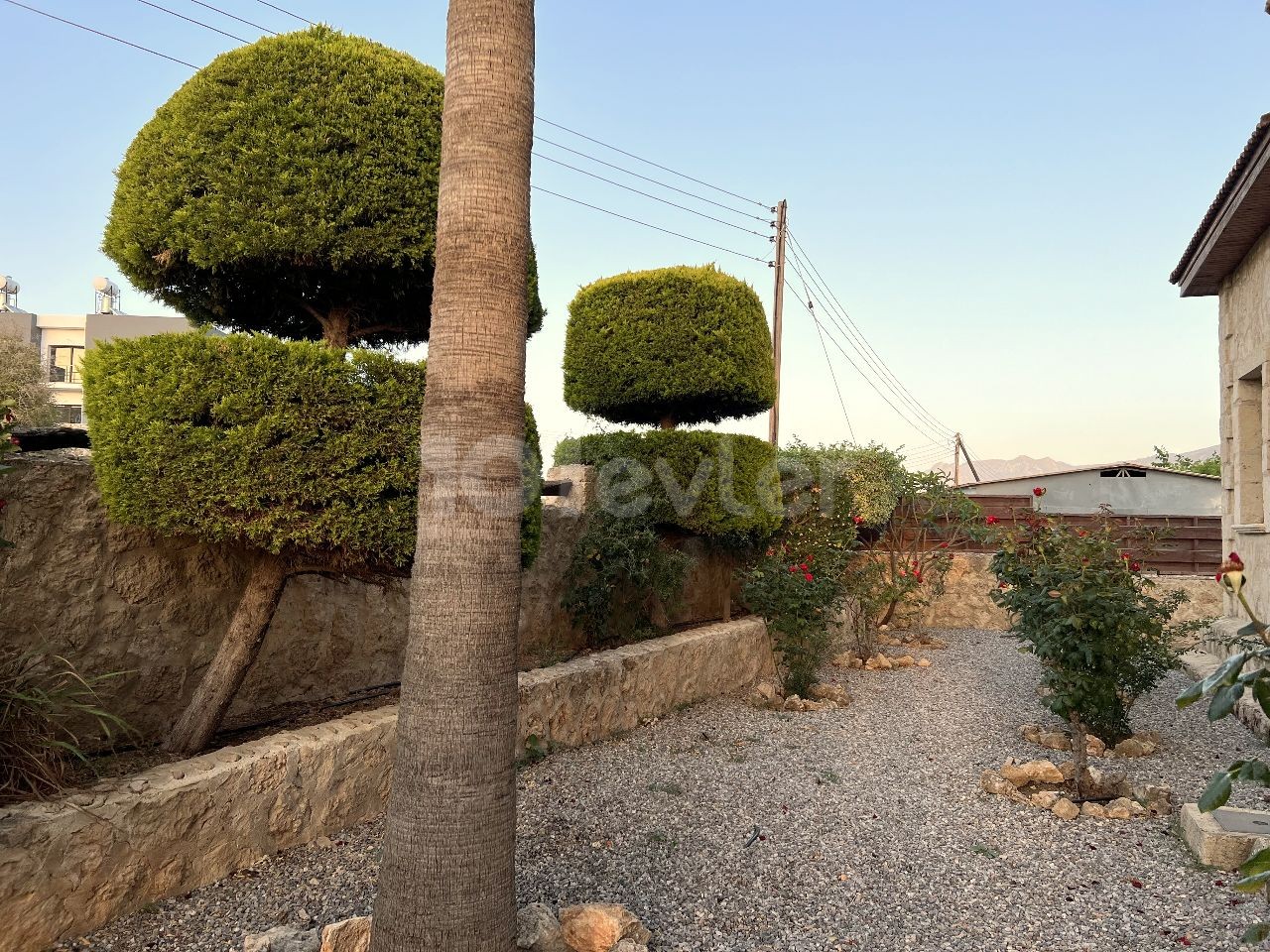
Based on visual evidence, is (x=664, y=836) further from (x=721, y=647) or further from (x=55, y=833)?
(x=721, y=647)

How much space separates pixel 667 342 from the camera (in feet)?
26.6

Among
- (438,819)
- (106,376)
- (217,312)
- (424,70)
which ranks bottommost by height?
(438,819)

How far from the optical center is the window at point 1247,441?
7949 mm

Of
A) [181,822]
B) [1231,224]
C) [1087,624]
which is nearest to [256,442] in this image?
[181,822]

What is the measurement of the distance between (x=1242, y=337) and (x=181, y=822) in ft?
31.9

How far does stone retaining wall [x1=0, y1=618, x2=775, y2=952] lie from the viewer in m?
2.76

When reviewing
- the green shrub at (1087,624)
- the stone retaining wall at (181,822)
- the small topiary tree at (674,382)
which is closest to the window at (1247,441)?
the green shrub at (1087,624)

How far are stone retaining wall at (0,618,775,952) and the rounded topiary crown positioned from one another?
3.99 m

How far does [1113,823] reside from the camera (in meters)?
4.32

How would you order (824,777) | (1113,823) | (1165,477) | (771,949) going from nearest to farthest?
(771,949), (1113,823), (824,777), (1165,477)

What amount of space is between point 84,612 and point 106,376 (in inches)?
47.0

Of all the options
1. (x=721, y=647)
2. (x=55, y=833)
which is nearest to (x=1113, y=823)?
(x=721, y=647)

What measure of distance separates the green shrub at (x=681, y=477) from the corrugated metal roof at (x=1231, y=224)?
4736mm

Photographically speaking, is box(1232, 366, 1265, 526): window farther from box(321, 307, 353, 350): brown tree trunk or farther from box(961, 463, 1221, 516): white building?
box(961, 463, 1221, 516): white building
